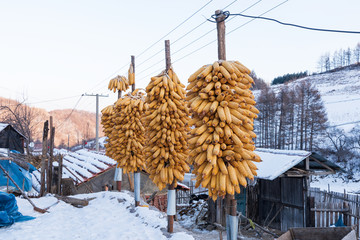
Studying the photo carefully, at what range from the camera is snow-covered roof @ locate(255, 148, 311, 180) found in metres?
12.9

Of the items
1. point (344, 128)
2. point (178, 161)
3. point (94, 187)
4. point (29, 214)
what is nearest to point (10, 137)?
point (94, 187)

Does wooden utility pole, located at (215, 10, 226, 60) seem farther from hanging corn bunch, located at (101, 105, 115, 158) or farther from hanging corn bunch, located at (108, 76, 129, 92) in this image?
hanging corn bunch, located at (108, 76, 129, 92)

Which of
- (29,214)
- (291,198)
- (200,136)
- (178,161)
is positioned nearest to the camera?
(200,136)

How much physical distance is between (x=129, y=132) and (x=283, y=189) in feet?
33.7

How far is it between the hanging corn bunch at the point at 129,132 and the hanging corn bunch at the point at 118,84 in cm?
200

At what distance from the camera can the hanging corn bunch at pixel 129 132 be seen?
891 cm

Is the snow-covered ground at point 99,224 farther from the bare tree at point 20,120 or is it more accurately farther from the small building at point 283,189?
the bare tree at point 20,120

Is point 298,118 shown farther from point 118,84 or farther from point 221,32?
point 221,32

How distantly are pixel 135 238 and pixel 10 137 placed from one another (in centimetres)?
4079

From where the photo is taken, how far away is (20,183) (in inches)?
707

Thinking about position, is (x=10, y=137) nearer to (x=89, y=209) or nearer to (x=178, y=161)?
(x=89, y=209)

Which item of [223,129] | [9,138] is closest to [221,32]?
[223,129]

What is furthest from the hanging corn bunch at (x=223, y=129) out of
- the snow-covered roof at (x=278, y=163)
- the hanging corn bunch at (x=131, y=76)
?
the snow-covered roof at (x=278, y=163)

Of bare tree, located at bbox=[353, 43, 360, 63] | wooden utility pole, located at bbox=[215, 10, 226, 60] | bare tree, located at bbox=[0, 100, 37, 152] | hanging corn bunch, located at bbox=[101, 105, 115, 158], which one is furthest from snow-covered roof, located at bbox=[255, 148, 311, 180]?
bare tree, located at bbox=[353, 43, 360, 63]
